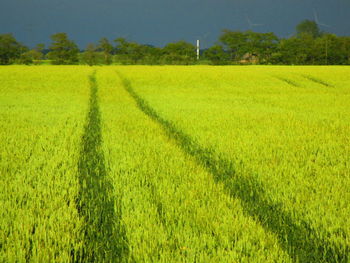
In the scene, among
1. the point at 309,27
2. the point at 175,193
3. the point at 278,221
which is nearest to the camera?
the point at 278,221

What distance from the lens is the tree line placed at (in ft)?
259

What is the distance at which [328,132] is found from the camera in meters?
7.41

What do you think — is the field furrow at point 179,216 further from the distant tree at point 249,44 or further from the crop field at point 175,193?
the distant tree at point 249,44

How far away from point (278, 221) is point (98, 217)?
1.84 meters

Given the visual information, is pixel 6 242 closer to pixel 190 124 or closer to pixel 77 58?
pixel 190 124

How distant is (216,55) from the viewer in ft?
281

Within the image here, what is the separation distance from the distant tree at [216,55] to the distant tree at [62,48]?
126ft

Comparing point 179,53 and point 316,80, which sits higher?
point 179,53

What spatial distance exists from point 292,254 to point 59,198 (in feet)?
8.06

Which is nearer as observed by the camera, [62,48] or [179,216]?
[179,216]

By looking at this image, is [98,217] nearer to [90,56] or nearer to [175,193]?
[175,193]

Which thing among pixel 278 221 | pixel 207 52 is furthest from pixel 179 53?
pixel 278 221

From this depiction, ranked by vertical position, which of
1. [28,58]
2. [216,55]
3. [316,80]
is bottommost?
[316,80]

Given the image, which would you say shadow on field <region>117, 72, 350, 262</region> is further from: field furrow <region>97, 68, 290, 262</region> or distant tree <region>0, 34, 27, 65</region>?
distant tree <region>0, 34, 27, 65</region>
